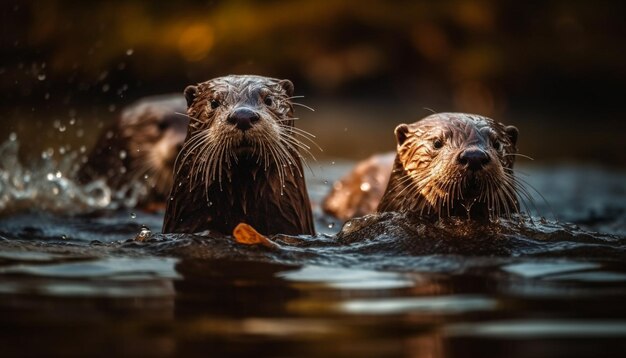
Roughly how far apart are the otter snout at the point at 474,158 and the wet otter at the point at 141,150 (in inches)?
106

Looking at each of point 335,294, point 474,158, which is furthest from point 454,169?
point 335,294

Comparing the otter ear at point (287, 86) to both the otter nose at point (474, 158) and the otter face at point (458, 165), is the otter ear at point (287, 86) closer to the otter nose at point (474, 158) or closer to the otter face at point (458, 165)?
the otter face at point (458, 165)

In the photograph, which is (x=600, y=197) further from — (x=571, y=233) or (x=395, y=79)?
(x=395, y=79)

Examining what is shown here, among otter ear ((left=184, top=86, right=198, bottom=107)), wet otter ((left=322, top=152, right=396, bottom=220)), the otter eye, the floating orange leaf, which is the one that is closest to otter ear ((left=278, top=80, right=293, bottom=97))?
otter ear ((left=184, top=86, right=198, bottom=107))

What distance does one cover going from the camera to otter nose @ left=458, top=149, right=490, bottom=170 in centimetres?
383

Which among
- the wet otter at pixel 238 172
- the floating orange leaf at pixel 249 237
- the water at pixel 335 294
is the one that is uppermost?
the wet otter at pixel 238 172

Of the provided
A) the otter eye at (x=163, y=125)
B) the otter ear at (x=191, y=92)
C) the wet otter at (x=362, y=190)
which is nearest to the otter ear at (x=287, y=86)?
the otter ear at (x=191, y=92)

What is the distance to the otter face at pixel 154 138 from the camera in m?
6.36

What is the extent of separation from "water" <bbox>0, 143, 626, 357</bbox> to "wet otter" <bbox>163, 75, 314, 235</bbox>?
239 mm

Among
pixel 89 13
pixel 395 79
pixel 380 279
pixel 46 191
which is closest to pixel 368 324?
pixel 380 279

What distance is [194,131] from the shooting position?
4352 millimetres

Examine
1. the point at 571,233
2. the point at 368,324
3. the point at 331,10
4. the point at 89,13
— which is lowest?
the point at 368,324

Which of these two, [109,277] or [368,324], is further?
[109,277]

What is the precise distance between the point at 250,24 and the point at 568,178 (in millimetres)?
9900
